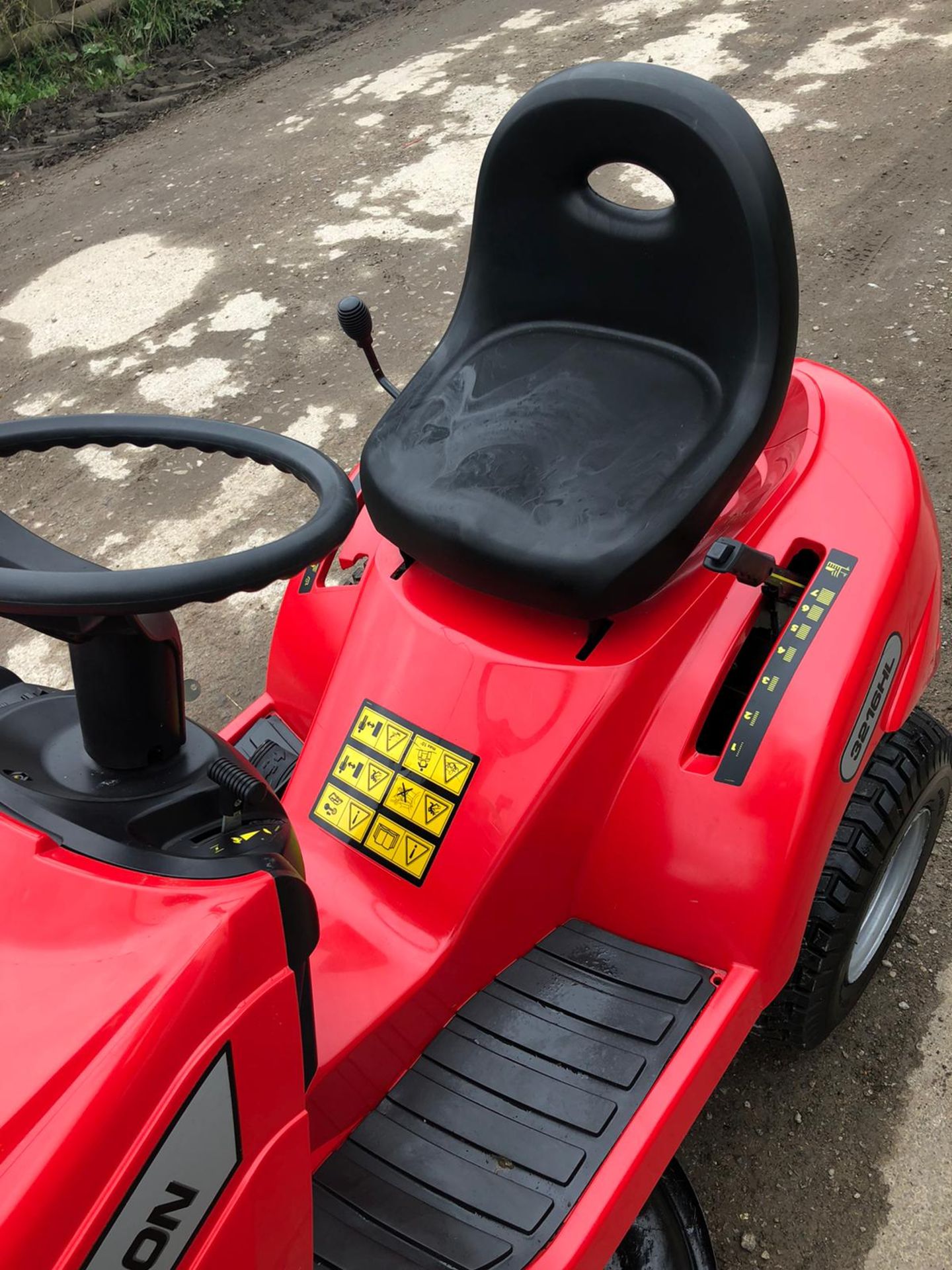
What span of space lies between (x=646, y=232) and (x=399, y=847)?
844 mm

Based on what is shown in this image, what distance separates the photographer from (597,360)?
1558mm

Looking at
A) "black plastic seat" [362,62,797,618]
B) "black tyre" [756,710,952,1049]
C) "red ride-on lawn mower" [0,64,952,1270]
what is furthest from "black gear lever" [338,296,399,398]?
"black tyre" [756,710,952,1049]

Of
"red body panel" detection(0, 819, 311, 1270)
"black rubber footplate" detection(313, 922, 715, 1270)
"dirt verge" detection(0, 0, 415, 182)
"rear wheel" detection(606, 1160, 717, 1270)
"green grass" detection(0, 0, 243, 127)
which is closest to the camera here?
"red body panel" detection(0, 819, 311, 1270)

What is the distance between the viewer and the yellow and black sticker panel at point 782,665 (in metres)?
1.39

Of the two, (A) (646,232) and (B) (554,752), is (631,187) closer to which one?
(A) (646,232)

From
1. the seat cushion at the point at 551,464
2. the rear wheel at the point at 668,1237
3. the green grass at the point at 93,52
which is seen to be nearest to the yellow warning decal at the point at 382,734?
the seat cushion at the point at 551,464

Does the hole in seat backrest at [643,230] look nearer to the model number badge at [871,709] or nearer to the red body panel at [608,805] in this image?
the red body panel at [608,805]

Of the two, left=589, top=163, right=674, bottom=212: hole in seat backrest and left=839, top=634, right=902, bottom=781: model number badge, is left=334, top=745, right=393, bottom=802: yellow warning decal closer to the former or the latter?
left=839, top=634, right=902, bottom=781: model number badge

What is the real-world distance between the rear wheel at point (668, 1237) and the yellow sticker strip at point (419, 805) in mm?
538

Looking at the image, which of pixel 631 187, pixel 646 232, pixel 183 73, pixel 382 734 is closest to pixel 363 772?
pixel 382 734

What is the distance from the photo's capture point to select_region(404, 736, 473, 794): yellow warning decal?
1.42 m

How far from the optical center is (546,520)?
1.39m

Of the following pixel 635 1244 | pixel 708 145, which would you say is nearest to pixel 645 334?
pixel 708 145

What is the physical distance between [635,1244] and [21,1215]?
0.95 meters
